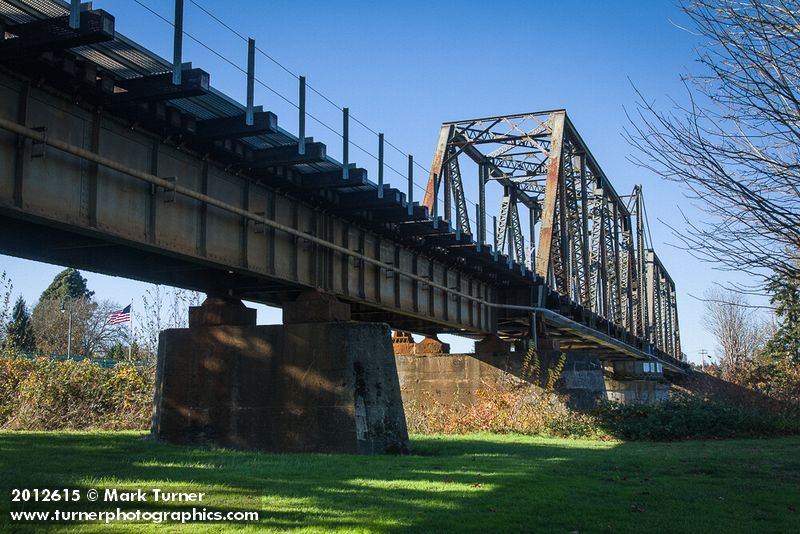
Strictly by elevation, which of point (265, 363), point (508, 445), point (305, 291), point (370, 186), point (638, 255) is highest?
point (638, 255)

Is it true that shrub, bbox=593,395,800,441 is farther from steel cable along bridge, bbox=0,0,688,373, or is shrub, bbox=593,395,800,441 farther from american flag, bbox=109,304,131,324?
american flag, bbox=109,304,131,324

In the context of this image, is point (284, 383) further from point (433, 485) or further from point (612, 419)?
point (612, 419)

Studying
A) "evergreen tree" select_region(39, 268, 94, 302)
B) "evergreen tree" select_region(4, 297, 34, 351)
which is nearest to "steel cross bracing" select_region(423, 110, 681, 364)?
"evergreen tree" select_region(4, 297, 34, 351)

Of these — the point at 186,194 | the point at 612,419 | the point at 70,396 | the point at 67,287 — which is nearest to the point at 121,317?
the point at 70,396

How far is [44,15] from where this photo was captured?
36.5ft

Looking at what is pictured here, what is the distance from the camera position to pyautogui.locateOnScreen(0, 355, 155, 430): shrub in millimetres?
23438

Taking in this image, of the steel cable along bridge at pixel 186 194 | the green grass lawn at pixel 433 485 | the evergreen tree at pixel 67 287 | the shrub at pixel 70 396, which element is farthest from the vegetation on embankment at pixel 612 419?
the evergreen tree at pixel 67 287

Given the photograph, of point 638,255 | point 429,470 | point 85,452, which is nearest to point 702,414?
point 429,470

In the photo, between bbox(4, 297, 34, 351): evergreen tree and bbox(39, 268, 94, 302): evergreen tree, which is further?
bbox(39, 268, 94, 302): evergreen tree

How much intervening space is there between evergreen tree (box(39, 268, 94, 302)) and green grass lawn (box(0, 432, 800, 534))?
75.2m

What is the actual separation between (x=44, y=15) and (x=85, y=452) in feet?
24.0

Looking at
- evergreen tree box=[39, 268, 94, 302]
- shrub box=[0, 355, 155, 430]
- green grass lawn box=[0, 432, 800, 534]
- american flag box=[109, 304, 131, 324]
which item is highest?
evergreen tree box=[39, 268, 94, 302]

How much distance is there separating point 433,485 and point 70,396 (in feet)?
51.2

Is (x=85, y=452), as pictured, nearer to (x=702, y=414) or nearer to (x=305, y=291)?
(x=305, y=291)
